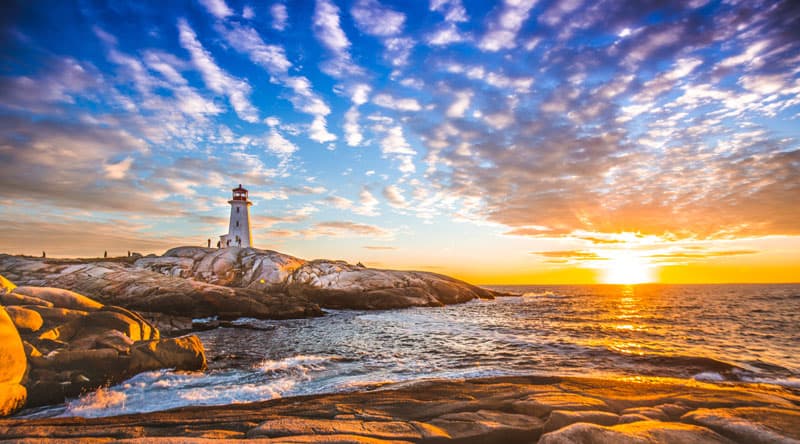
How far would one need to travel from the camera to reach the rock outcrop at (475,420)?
543 cm

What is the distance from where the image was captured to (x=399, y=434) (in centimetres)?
573

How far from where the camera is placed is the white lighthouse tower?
5303 cm

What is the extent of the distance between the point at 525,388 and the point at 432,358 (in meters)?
6.39

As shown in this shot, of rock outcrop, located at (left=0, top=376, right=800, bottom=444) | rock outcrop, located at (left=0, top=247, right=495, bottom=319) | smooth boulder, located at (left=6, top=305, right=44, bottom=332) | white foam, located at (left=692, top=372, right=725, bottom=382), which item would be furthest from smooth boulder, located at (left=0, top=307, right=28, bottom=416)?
white foam, located at (left=692, top=372, right=725, bottom=382)

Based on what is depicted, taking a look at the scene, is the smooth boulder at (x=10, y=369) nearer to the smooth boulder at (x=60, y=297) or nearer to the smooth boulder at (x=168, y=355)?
the smooth boulder at (x=168, y=355)

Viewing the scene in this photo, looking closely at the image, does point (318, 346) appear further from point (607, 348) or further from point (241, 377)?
point (607, 348)

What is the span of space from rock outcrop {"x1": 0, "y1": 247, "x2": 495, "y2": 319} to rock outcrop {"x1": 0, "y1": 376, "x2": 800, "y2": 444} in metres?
11.5

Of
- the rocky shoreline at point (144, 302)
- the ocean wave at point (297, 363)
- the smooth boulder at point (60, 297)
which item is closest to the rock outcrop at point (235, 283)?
the rocky shoreline at point (144, 302)

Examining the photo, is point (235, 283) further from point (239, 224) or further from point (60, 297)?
point (60, 297)

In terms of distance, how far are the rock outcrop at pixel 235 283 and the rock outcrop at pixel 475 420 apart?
37.9 ft

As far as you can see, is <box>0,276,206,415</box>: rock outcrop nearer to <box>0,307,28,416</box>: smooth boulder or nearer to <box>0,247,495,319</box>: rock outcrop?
<box>0,307,28,416</box>: smooth boulder

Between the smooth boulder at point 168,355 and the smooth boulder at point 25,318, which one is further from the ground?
the smooth boulder at point 25,318

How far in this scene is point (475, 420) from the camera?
6348 millimetres

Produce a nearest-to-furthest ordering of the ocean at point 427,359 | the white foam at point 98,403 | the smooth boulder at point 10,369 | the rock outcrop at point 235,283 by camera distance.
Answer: the smooth boulder at point 10,369 < the white foam at point 98,403 < the ocean at point 427,359 < the rock outcrop at point 235,283
